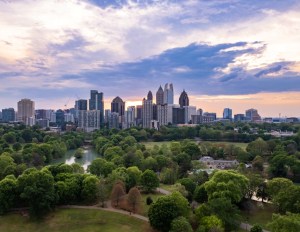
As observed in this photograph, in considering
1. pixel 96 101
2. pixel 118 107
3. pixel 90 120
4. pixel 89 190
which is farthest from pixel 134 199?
pixel 96 101

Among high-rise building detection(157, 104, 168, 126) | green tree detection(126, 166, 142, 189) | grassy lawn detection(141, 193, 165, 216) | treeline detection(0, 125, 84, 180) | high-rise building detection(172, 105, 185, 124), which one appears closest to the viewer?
grassy lawn detection(141, 193, 165, 216)

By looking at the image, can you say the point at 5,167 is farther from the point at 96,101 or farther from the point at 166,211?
the point at 96,101

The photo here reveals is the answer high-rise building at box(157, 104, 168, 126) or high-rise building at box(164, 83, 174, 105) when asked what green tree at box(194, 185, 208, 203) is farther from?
high-rise building at box(164, 83, 174, 105)

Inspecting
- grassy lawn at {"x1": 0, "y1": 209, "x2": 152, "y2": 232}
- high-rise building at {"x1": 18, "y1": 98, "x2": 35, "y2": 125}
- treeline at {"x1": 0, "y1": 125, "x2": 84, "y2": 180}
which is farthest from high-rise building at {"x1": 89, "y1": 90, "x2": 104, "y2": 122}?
grassy lawn at {"x1": 0, "y1": 209, "x2": 152, "y2": 232}

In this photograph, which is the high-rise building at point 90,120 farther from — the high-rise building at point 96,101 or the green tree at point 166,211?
the green tree at point 166,211

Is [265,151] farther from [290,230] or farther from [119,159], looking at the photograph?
[290,230]
